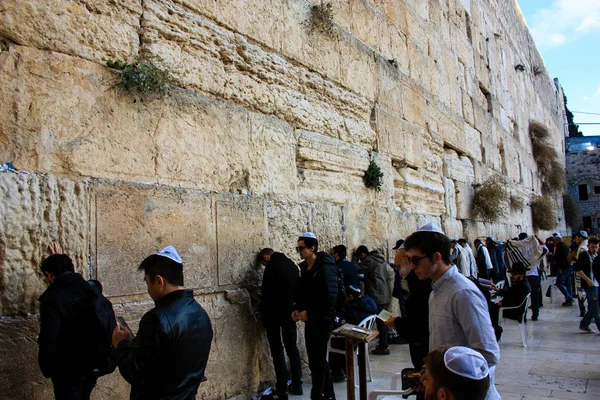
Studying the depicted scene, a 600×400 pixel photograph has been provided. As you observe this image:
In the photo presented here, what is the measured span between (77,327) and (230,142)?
7.64 ft

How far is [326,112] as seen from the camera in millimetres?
5973

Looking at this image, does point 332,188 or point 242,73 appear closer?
point 242,73

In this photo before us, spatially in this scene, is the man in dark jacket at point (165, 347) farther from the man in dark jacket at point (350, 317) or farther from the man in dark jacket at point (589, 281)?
the man in dark jacket at point (589, 281)

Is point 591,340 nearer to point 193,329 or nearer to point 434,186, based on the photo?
point 434,186

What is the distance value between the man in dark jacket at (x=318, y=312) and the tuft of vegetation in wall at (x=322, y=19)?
284 cm

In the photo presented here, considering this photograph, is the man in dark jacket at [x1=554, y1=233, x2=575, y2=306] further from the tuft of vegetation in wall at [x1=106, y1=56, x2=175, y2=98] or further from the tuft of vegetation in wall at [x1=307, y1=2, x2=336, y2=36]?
the tuft of vegetation in wall at [x1=106, y1=56, x2=175, y2=98]

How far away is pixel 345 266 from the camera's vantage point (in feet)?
17.8

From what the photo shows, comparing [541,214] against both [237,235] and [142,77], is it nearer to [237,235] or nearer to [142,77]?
[237,235]

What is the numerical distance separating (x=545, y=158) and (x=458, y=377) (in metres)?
18.8

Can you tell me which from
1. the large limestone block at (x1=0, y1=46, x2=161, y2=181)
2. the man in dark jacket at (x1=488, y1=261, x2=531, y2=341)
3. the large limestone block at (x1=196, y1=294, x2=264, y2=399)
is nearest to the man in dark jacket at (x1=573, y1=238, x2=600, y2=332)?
the man in dark jacket at (x1=488, y1=261, x2=531, y2=341)

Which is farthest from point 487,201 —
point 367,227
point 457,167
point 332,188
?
point 332,188

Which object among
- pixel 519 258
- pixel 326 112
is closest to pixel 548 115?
pixel 519 258

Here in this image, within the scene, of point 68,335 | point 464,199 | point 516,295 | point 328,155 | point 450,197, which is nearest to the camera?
point 68,335

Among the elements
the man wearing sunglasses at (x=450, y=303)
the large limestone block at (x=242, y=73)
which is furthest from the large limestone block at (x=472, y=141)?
the man wearing sunglasses at (x=450, y=303)
